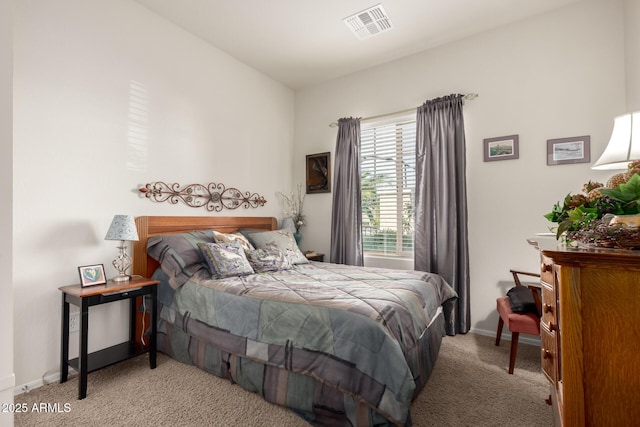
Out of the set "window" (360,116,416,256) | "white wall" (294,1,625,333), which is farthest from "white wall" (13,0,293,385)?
"white wall" (294,1,625,333)

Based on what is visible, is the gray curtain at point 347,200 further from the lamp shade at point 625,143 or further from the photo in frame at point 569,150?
the lamp shade at point 625,143

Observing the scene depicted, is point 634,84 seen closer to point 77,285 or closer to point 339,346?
point 339,346

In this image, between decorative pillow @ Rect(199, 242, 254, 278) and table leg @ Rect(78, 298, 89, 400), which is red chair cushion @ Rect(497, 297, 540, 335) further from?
table leg @ Rect(78, 298, 89, 400)

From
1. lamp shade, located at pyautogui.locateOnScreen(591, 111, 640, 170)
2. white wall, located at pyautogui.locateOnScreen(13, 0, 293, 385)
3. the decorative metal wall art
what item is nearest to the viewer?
lamp shade, located at pyautogui.locateOnScreen(591, 111, 640, 170)

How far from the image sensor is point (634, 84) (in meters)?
2.39

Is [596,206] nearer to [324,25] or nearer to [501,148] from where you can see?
[501,148]

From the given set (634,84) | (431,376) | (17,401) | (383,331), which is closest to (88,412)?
(17,401)

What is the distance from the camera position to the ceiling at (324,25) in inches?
110

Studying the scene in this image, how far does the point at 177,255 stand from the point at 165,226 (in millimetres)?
495

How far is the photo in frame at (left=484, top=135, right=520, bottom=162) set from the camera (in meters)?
3.00

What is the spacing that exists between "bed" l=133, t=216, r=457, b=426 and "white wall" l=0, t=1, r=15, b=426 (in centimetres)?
102

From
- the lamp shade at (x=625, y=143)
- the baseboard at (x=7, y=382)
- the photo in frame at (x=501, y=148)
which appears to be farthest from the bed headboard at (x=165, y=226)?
the lamp shade at (x=625, y=143)

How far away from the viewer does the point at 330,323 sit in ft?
5.72

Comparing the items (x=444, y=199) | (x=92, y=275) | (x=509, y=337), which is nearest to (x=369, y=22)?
(x=444, y=199)
